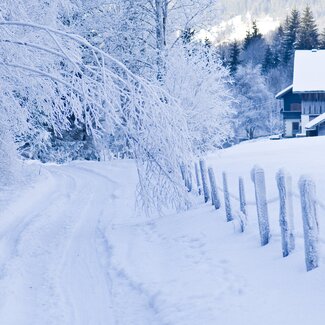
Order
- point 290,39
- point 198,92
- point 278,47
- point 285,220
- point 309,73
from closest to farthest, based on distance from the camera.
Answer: point 285,220 → point 198,92 → point 309,73 → point 290,39 → point 278,47

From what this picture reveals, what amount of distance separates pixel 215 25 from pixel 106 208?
1152cm

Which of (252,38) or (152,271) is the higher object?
(252,38)

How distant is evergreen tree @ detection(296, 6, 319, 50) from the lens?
243ft

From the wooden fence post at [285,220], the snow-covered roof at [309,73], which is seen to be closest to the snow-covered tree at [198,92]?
the wooden fence post at [285,220]

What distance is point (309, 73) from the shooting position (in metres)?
49.5

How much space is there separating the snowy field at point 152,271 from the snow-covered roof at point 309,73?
38.8 meters

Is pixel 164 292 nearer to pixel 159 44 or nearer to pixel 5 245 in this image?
Answer: pixel 5 245

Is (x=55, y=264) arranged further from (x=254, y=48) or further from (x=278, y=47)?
(x=254, y=48)

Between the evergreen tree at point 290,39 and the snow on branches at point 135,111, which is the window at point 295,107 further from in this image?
the snow on branches at point 135,111

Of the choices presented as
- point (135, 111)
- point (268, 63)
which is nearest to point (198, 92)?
point (135, 111)

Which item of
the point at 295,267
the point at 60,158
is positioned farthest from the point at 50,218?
the point at 60,158

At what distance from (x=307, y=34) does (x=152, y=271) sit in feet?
241

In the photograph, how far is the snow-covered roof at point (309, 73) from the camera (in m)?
48.6

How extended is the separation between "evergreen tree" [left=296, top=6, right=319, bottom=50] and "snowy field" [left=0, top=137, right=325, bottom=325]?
A: 66685 mm
